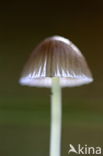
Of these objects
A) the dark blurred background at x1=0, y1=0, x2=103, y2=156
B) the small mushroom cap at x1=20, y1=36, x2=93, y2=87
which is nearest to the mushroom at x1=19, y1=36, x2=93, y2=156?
the small mushroom cap at x1=20, y1=36, x2=93, y2=87

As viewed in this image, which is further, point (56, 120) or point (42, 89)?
point (42, 89)

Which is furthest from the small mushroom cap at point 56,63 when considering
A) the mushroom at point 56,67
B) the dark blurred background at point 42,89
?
the dark blurred background at point 42,89

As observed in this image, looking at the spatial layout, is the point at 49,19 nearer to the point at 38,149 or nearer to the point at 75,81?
the point at 75,81

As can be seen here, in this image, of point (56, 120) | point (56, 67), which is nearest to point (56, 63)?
point (56, 67)

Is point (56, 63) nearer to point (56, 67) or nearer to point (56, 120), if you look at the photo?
point (56, 67)

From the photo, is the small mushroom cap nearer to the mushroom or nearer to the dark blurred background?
the mushroom

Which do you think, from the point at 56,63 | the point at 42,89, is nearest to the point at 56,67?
the point at 56,63

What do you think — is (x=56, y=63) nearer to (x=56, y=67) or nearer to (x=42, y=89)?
(x=56, y=67)

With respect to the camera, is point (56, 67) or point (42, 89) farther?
point (42, 89)
